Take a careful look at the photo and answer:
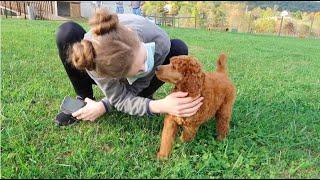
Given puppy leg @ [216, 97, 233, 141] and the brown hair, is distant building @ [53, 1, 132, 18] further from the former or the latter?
the brown hair

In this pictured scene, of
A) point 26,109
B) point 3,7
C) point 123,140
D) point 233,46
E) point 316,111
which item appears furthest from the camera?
point 3,7

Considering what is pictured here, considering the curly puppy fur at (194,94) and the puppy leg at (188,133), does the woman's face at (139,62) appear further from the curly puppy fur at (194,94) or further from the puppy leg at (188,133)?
the puppy leg at (188,133)

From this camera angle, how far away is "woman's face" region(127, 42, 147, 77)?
191 cm

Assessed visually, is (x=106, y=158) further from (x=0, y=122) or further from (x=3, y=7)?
(x=3, y=7)

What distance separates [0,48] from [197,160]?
353 centimetres

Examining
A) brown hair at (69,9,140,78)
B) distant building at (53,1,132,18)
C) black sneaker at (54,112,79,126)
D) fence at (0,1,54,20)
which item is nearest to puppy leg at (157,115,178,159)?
brown hair at (69,9,140,78)

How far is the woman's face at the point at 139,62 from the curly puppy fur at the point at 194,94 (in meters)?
0.12

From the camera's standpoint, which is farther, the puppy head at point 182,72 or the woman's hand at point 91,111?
the woman's hand at point 91,111

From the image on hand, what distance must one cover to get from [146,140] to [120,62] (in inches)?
22.1

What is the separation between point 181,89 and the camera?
197cm

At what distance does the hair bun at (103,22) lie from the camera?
1.79 metres

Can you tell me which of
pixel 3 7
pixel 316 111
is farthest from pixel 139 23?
pixel 3 7

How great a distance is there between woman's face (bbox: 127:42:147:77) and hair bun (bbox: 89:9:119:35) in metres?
0.19

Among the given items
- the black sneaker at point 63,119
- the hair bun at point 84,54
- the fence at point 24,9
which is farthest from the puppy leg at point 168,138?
the fence at point 24,9
